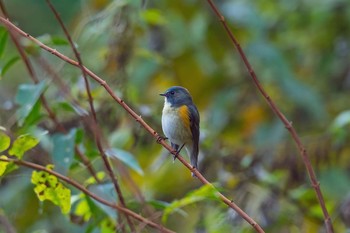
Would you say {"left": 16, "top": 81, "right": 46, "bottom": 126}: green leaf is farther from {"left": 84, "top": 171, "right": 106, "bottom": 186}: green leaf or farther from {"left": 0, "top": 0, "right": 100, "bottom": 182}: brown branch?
{"left": 84, "top": 171, "right": 106, "bottom": 186}: green leaf

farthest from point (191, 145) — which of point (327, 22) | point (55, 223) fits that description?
point (327, 22)

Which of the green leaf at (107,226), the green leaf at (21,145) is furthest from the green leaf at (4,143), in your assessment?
the green leaf at (107,226)

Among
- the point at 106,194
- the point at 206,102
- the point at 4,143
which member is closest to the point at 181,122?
the point at 106,194

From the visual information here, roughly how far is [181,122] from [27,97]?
101 centimetres

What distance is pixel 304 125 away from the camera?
245 inches

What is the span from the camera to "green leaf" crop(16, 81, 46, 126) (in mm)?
3086

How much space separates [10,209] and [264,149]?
69.3 inches

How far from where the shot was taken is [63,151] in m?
3.05

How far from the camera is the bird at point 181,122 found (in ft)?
12.7

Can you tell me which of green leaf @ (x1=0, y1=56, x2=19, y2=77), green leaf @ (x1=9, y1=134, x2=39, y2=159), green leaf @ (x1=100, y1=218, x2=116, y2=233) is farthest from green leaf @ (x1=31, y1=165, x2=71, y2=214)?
green leaf @ (x1=0, y1=56, x2=19, y2=77)

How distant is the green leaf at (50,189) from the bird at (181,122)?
1.10 meters

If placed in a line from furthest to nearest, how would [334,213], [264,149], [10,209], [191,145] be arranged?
[264,149] < [10,209] < [334,213] < [191,145]

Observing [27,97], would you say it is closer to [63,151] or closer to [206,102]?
[63,151]

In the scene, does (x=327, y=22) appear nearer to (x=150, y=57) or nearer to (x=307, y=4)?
(x=307, y=4)
